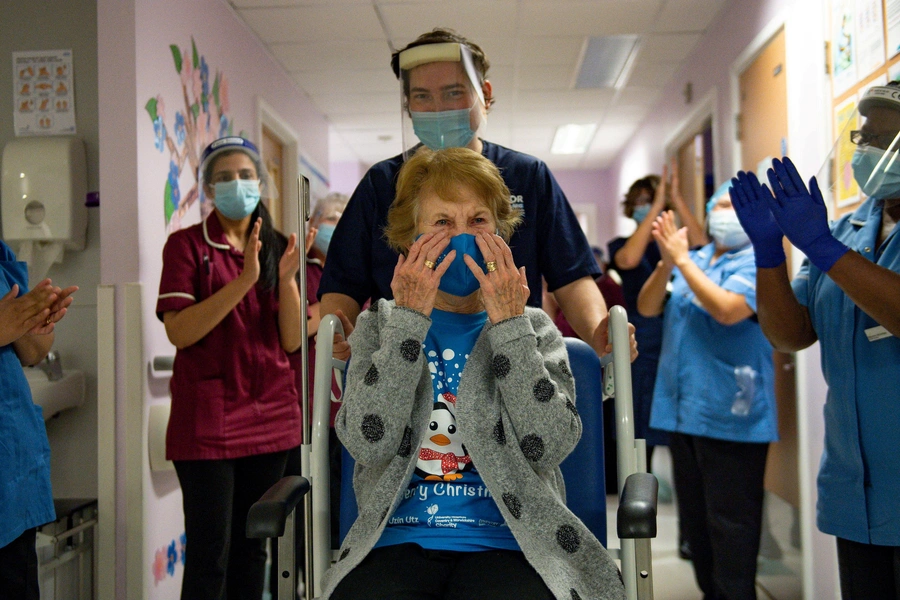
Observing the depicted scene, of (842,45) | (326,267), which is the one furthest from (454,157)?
(842,45)

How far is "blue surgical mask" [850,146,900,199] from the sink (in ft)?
7.76

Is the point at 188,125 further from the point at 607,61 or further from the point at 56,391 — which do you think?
the point at 607,61

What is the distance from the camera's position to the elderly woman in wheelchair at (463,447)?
1.28 metres

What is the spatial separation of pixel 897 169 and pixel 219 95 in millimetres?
3028

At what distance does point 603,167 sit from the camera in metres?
9.26

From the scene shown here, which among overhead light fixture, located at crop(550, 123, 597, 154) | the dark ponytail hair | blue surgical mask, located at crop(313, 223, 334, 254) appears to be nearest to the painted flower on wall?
blue surgical mask, located at crop(313, 223, 334, 254)

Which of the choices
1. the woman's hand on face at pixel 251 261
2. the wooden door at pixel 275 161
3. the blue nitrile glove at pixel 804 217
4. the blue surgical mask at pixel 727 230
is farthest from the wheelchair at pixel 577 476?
the wooden door at pixel 275 161

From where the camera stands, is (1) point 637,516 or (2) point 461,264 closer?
(1) point 637,516

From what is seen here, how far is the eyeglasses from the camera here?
150 cm

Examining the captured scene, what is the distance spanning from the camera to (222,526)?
2.09m

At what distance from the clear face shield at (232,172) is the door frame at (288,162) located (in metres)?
2.27

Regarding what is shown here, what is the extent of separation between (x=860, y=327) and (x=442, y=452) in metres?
0.91

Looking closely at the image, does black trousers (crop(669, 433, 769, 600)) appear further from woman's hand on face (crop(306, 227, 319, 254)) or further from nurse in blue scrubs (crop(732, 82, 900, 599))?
woman's hand on face (crop(306, 227, 319, 254))

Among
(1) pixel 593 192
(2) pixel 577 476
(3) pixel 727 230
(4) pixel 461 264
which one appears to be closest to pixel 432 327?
(4) pixel 461 264
